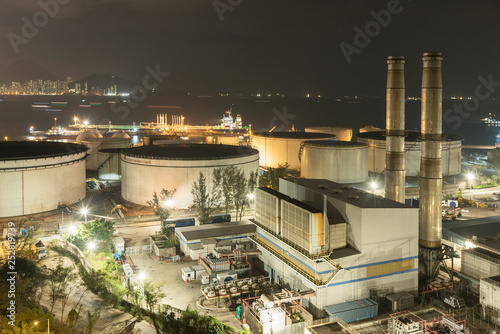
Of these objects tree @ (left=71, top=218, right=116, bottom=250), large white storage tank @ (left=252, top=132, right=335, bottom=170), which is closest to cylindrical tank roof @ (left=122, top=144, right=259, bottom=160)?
large white storage tank @ (left=252, top=132, right=335, bottom=170)

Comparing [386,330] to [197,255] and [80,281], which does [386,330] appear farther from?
[80,281]

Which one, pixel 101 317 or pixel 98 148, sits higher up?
pixel 98 148

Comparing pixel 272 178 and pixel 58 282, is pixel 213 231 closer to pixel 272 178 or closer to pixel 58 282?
pixel 58 282

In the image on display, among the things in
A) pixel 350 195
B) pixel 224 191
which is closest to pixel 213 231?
pixel 224 191

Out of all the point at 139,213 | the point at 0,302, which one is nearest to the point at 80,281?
the point at 0,302

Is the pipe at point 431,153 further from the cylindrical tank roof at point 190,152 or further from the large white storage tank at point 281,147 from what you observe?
the large white storage tank at point 281,147

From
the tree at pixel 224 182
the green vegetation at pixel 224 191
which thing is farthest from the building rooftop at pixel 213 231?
the tree at pixel 224 182

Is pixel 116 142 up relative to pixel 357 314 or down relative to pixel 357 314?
up

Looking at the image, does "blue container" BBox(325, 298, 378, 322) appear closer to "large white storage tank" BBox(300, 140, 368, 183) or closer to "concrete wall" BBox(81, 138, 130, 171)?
"large white storage tank" BBox(300, 140, 368, 183)
